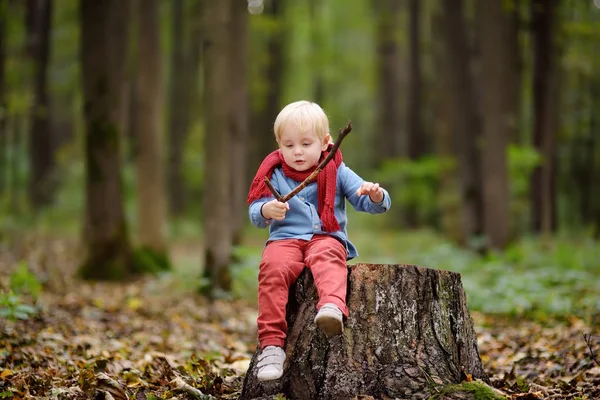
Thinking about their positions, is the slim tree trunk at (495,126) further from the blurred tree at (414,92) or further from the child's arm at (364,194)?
the child's arm at (364,194)

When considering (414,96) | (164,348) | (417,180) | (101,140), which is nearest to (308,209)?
(164,348)

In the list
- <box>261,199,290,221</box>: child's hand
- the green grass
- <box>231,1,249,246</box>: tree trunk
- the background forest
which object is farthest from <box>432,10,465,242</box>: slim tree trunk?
<box>261,199,290,221</box>: child's hand

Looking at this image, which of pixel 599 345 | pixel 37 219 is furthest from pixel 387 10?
pixel 599 345

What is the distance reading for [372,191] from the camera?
3.51m

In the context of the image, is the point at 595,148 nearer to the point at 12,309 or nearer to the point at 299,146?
the point at 299,146

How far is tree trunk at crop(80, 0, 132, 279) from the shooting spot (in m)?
10.1

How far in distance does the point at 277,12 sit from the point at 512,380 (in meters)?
19.4

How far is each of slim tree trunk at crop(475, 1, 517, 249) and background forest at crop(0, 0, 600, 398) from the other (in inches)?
1.1

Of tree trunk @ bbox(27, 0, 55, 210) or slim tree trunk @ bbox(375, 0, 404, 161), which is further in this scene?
slim tree trunk @ bbox(375, 0, 404, 161)

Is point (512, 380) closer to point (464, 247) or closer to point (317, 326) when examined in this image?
point (317, 326)

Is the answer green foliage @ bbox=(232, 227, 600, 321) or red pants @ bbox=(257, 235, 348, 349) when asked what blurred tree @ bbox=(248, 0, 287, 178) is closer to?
green foliage @ bbox=(232, 227, 600, 321)

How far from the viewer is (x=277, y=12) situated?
72.2 feet

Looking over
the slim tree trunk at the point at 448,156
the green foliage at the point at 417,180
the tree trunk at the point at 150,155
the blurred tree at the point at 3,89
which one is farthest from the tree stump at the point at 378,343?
the green foliage at the point at 417,180

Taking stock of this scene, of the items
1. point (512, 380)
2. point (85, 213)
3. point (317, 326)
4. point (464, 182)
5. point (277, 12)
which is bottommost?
point (512, 380)
